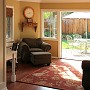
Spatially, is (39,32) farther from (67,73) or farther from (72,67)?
(67,73)

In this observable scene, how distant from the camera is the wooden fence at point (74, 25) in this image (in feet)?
34.6

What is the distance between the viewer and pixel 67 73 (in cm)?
616

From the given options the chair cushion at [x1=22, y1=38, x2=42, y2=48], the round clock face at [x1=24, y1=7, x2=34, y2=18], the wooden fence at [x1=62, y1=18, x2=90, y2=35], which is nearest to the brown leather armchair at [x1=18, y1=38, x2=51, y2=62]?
the chair cushion at [x1=22, y1=38, x2=42, y2=48]

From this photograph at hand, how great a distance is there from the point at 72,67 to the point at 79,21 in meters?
4.22

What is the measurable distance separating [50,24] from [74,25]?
2.37 metres

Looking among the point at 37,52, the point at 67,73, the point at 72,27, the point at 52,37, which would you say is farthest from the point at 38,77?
the point at 72,27

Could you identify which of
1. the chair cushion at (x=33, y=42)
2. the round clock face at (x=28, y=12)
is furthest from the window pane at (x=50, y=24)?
the chair cushion at (x=33, y=42)

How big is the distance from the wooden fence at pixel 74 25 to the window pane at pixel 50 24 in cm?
193

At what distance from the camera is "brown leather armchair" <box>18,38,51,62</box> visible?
24.1 ft

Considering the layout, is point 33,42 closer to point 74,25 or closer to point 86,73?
point 74,25

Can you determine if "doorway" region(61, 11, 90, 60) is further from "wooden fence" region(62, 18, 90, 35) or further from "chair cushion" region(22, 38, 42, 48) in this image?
"chair cushion" region(22, 38, 42, 48)

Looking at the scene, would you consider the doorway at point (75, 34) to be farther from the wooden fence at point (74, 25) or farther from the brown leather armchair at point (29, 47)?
the brown leather armchair at point (29, 47)

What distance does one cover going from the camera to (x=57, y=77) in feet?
18.6

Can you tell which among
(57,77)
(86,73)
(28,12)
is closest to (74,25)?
(28,12)
